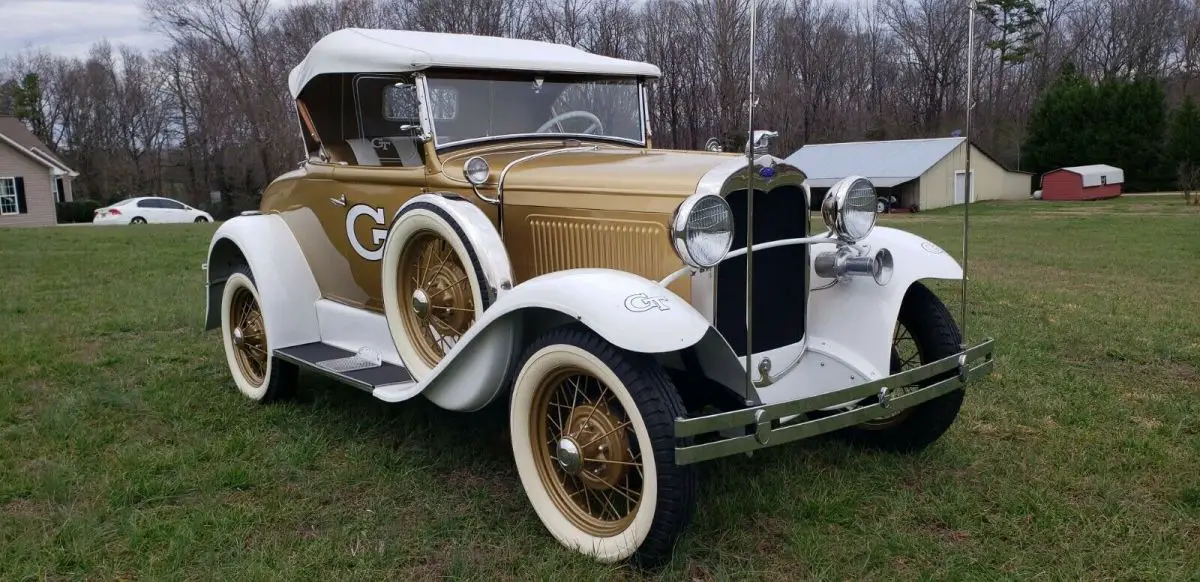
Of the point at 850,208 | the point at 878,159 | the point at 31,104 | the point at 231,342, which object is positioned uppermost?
the point at 31,104

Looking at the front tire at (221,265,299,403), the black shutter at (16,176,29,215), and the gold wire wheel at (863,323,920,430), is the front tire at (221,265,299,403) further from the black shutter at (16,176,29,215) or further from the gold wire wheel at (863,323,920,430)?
the black shutter at (16,176,29,215)

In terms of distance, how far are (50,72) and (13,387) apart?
49482 mm

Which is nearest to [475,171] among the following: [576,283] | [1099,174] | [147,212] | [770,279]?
[576,283]

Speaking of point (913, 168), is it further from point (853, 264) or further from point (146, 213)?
point (853, 264)

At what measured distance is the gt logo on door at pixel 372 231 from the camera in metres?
4.32

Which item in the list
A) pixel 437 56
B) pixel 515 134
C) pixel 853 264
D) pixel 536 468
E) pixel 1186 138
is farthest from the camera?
pixel 1186 138

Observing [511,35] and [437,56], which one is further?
[511,35]

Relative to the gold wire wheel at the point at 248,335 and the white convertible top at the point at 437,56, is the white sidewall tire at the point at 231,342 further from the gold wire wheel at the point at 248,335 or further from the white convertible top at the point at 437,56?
the white convertible top at the point at 437,56

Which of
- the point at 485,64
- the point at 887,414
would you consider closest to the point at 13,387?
the point at 485,64

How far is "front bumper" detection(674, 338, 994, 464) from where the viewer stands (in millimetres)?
2637

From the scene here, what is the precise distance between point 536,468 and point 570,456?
8.7 inches

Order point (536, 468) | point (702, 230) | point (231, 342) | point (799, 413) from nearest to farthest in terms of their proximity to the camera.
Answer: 1. point (799, 413)
2. point (702, 230)
3. point (536, 468)
4. point (231, 342)

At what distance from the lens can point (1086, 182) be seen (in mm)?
32469

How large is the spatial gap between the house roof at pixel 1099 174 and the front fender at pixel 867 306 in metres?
33.3
